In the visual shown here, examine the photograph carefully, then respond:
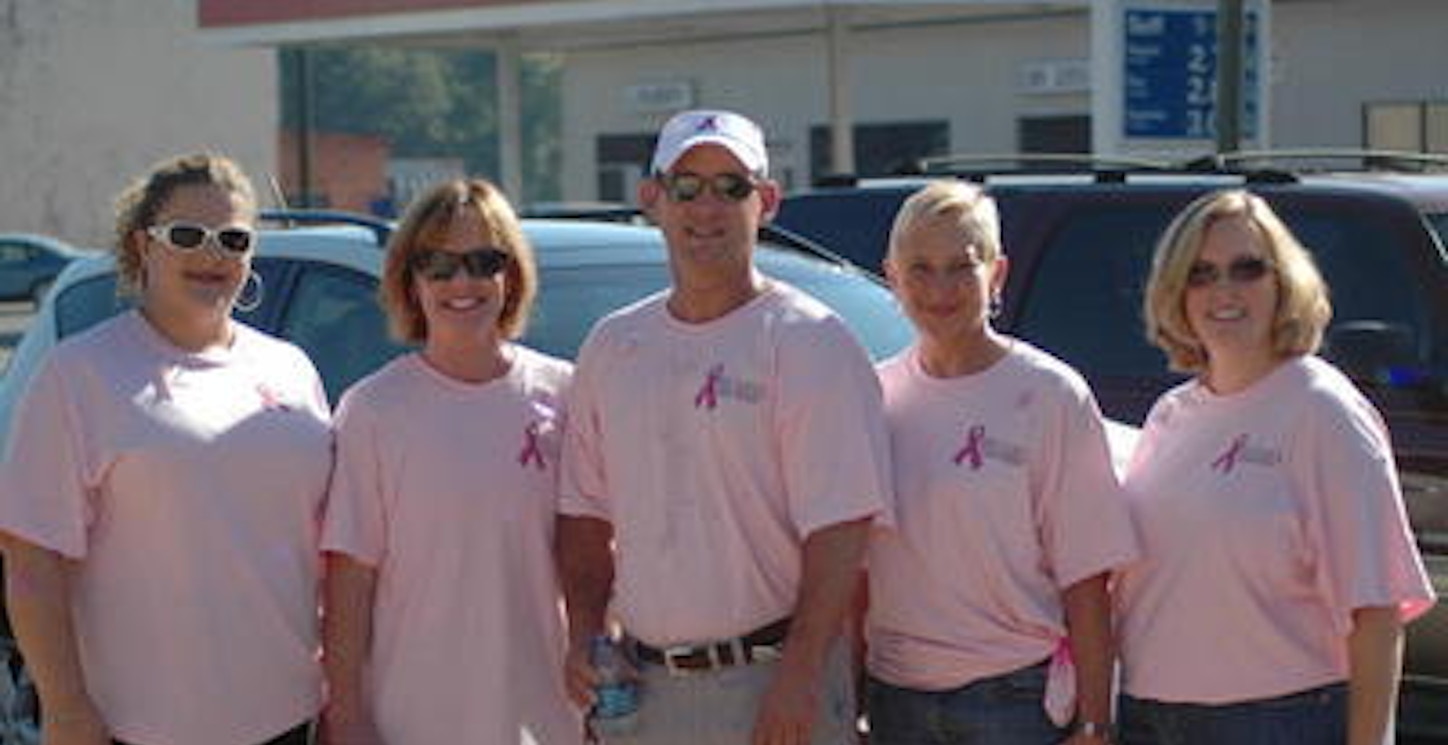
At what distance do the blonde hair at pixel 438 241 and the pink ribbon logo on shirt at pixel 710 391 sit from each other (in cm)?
49

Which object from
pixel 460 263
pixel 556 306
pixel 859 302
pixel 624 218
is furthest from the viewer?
pixel 624 218

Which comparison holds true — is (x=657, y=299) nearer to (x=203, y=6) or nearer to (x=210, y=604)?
(x=210, y=604)

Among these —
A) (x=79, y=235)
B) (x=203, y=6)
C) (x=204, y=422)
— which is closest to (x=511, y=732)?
(x=204, y=422)

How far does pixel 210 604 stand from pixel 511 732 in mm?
564

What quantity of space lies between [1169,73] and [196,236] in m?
11.5

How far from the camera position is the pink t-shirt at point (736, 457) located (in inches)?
145

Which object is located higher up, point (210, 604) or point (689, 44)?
point (689, 44)

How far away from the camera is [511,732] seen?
13.2ft

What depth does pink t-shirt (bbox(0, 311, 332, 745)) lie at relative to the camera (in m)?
3.81

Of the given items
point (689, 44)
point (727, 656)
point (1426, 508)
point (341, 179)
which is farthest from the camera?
point (341, 179)

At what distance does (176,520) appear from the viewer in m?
3.85

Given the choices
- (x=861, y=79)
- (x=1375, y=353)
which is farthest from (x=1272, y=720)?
(x=861, y=79)

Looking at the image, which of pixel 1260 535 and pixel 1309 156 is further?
pixel 1309 156

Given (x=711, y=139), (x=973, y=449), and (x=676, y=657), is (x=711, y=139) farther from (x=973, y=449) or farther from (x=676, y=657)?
(x=676, y=657)
